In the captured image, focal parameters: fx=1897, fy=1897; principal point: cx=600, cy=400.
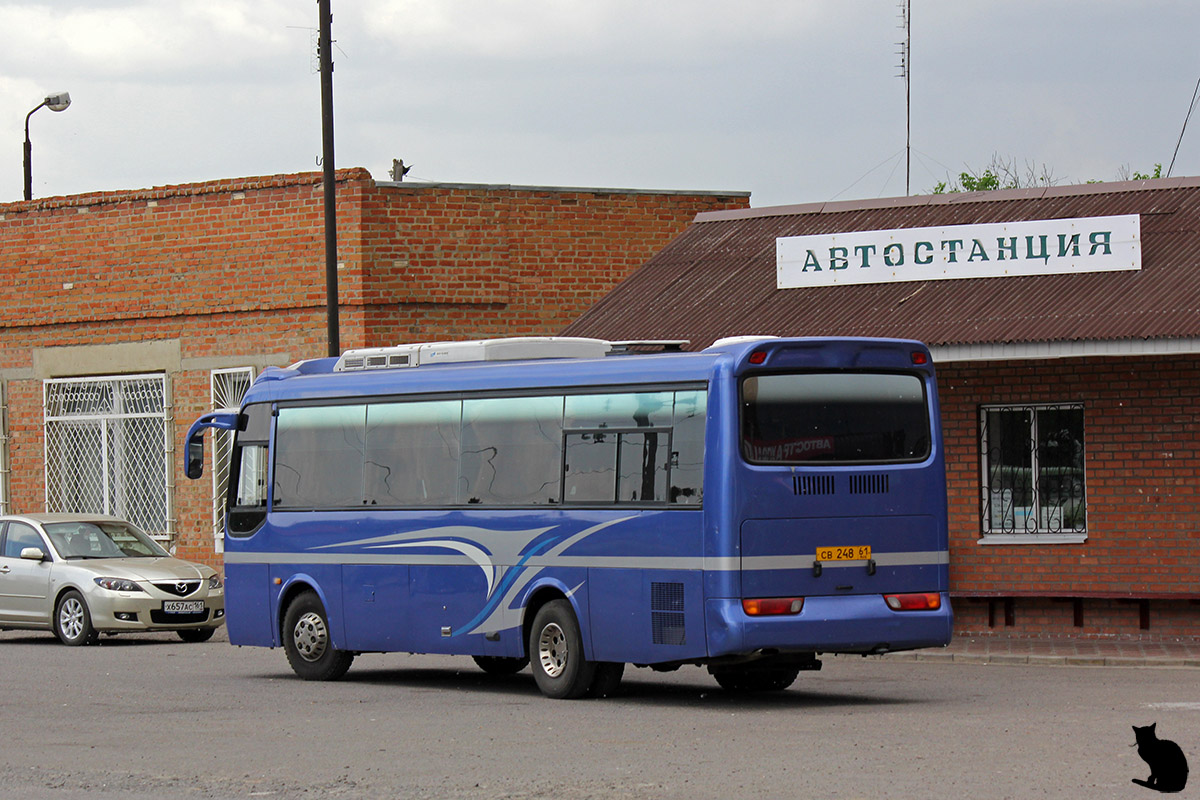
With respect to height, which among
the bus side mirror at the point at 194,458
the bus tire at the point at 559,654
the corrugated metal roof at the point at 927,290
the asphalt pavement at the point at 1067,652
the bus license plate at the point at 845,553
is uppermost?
the corrugated metal roof at the point at 927,290

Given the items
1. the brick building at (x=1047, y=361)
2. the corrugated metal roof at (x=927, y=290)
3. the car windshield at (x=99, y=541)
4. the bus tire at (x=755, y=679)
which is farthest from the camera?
the car windshield at (x=99, y=541)

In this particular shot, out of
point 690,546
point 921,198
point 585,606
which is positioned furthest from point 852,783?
point 921,198

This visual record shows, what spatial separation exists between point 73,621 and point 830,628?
11.2m

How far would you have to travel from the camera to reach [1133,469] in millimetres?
20438

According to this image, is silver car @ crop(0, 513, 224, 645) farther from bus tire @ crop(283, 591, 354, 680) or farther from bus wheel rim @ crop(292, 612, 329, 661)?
bus wheel rim @ crop(292, 612, 329, 661)

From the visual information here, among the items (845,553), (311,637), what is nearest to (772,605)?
(845,553)

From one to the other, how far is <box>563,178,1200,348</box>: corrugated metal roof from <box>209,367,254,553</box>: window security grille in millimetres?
6847

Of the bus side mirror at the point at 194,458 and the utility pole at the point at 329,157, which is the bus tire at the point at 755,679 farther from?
the utility pole at the point at 329,157

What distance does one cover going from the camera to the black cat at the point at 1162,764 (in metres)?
9.24

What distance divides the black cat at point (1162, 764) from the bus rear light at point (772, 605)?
13.3 feet

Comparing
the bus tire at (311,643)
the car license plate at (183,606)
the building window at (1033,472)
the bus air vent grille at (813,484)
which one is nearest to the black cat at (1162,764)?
the bus air vent grille at (813,484)

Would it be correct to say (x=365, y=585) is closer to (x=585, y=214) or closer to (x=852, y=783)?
(x=852, y=783)

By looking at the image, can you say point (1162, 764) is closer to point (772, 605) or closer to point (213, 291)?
point (772, 605)

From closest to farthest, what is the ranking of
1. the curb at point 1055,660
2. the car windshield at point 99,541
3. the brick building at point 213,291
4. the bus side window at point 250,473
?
the curb at point 1055,660
the bus side window at point 250,473
the car windshield at point 99,541
the brick building at point 213,291
